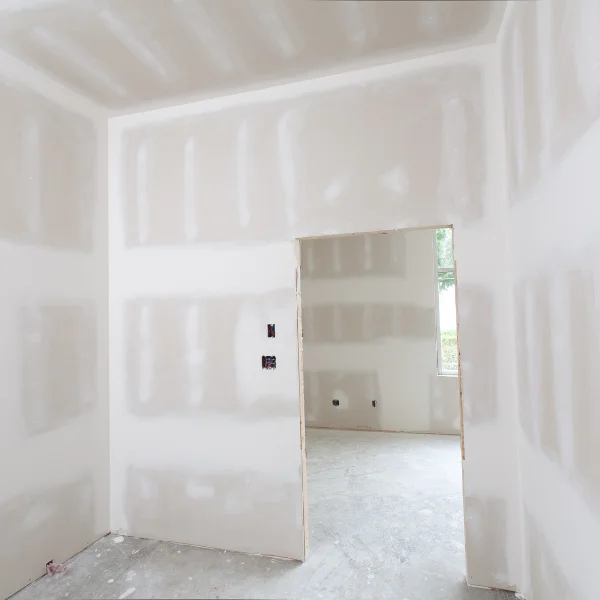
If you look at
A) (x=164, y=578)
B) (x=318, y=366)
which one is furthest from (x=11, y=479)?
(x=318, y=366)

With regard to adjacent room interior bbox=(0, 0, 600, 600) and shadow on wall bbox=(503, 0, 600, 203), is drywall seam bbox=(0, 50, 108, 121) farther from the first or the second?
shadow on wall bbox=(503, 0, 600, 203)

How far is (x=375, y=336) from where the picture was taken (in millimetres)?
5785

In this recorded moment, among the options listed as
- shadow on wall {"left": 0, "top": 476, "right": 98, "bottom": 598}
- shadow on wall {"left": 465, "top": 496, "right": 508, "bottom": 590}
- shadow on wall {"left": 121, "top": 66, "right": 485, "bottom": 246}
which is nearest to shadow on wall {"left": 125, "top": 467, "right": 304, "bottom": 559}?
shadow on wall {"left": 0, "top": 476, "right": 98, "bottom": 598}

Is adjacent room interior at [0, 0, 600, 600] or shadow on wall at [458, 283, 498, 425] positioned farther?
shadow on wall at [458, 283, 498, 425]

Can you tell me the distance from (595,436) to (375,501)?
8.57 ft

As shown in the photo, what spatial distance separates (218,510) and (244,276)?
1636 mm

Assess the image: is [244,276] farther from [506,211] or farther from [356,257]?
[356,257]

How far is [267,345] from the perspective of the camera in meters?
2.90

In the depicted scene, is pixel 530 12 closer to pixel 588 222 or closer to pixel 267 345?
pixel 588 222

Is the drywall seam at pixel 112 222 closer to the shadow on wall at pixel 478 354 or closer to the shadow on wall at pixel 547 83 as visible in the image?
the shadow on wall at pixel 478 354

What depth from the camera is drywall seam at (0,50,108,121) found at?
2.60m

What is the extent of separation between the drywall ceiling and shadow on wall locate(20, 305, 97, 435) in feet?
5.17

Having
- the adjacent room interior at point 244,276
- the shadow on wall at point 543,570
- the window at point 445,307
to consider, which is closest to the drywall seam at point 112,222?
the adjacent room interior at point 244,276

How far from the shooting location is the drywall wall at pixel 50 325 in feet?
8.43
